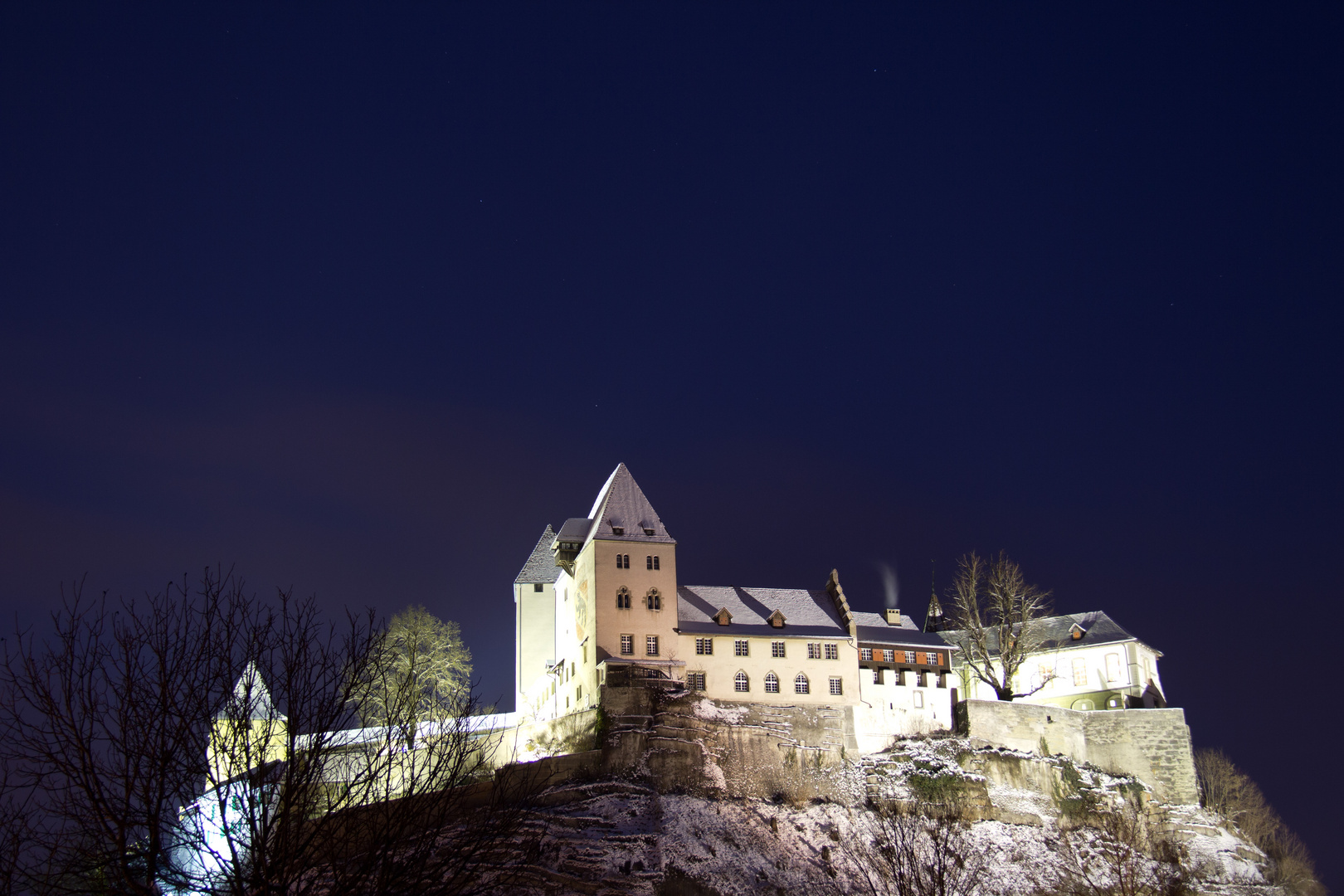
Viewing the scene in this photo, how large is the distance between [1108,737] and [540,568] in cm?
3624

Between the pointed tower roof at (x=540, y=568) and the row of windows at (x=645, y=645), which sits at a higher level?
the pointed tower roof at (x=540, y=568)

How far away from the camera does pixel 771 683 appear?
64.6 meters

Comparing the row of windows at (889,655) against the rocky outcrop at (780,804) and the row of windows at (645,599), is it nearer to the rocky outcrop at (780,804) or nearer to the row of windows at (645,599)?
the rocky outcrop at (780,804)

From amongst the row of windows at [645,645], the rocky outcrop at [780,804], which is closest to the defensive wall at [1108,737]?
the rocky outcrop at [780,804]

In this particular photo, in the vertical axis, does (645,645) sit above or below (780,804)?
above

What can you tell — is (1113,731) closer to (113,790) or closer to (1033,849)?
(1033,849)

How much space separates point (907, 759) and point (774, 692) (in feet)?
26.6

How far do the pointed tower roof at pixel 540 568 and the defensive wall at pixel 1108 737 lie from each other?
1057 inches

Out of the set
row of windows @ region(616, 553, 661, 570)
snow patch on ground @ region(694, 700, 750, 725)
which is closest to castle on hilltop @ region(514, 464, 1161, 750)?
row of windows @ region(616, 553, 661, 570)

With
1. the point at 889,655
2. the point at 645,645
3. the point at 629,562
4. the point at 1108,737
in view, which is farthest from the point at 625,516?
the point at 1108,737

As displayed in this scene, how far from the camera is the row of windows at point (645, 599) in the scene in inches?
2509

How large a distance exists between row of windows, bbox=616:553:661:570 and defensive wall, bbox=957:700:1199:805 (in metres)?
19.4

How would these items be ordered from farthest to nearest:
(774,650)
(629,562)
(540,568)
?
(540,568)
(774,650)
(629,562)

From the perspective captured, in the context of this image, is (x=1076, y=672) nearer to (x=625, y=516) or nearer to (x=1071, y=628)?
(x=1071, y=628)
